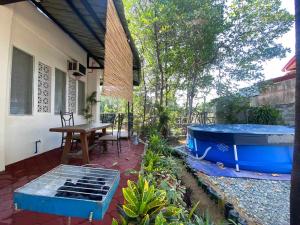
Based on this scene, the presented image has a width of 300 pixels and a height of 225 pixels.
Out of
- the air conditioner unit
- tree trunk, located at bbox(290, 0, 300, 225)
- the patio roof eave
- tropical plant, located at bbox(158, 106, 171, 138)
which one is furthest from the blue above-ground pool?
the air conditioner unit

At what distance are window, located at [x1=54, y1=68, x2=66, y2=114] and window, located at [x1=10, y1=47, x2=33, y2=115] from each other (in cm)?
121

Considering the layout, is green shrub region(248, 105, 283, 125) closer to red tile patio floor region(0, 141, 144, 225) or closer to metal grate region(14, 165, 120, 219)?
red tile patio floor region(0, 141, 144, 225)

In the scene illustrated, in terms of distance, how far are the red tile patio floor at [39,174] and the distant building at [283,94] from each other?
7896 mm

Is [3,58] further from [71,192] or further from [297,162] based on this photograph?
[297,162]

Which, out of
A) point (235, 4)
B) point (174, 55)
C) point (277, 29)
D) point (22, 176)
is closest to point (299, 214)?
point (22, 176)

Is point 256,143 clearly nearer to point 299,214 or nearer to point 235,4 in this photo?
point 299,214

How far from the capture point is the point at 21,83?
4.34 m

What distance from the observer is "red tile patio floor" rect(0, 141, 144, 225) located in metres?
2.00

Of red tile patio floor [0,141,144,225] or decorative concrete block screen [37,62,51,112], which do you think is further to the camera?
decorative concrete block screen [37,62,51,112]

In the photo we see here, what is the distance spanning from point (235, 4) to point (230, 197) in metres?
8.27

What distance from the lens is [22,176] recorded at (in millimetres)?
3215

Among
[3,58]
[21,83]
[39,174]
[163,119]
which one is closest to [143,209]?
[39,174]

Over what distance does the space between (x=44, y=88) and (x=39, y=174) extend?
2.57m

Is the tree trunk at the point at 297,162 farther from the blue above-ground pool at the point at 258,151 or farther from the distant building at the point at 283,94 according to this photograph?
the distant building at the point at 283,94
